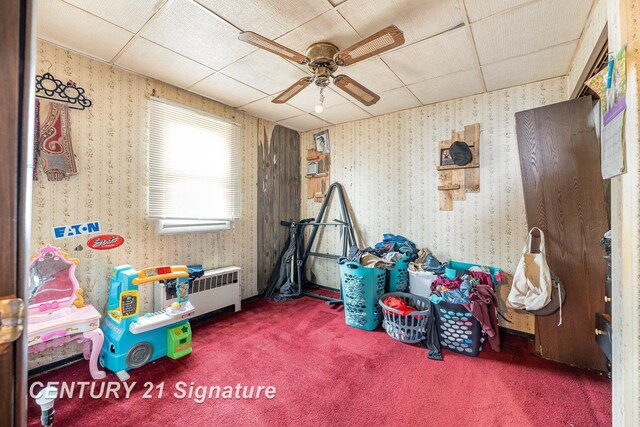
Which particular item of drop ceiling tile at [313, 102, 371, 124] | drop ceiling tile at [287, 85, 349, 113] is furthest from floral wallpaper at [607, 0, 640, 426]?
drop ceiling tile at [313, 102, 371, 124]

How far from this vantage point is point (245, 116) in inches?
134

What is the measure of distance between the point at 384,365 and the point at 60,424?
6.71ft

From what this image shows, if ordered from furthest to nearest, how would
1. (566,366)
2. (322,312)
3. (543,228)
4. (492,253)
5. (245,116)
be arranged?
1. (245,116)
2. (322,312)
3. (492,253)
4. (543,228)
5. (566,366)

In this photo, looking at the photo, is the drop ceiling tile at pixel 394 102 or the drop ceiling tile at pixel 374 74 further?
the drop ceiling tile at pixel 394 102

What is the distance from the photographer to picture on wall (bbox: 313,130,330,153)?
3912 millimetres

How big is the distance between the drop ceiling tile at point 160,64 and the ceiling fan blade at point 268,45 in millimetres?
976

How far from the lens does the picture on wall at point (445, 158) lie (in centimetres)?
290

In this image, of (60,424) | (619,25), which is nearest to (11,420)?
(60,424)

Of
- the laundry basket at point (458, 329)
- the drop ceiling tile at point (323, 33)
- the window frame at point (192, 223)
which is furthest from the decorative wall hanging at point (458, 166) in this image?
the window frame at point (192, 223)

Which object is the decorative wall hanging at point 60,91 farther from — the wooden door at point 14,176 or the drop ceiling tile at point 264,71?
the wooden door at point 14,176

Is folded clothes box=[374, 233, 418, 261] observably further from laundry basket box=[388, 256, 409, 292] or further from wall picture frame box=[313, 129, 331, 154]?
wall picture frame box=[313, 129, 331, 154]

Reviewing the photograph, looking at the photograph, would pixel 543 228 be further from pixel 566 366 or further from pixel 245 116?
pixel 245 116

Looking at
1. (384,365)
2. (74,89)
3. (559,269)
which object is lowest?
(384,365)

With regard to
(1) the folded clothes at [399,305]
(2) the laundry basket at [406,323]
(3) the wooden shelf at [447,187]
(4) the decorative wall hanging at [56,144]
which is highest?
(4) the decorative wall hanging at [56,144]
